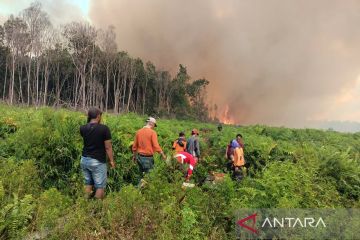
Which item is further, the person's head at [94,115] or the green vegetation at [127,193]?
the person's head at [94,115]

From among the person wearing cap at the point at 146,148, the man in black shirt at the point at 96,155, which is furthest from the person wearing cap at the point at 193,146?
the man in black shirt at the point at 96,155

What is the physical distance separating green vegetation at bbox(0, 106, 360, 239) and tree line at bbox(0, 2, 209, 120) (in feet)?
149

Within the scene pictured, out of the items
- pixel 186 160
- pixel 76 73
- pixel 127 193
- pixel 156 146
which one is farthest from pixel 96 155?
pixel 76 73

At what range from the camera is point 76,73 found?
63.2 m

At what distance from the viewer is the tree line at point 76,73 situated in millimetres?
60562

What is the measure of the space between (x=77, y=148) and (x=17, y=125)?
169 inches

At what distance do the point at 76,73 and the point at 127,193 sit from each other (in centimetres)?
5967

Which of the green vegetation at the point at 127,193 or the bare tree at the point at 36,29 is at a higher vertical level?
the bare tree at the point at 36,29

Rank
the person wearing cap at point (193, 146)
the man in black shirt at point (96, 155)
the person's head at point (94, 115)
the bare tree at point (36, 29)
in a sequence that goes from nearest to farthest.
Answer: the man in black shirt at point (96, 155) < the person's head at point (94, 115) < the person wearing cap at point (193, 146) < the bare tree at point (36, 29)

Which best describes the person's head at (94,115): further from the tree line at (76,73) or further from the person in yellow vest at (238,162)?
the tree line at (76,73)

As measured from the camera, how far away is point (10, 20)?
2457 inches

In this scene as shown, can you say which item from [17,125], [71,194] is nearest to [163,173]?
[71,194]

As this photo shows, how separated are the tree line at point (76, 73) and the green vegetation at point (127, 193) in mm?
45479

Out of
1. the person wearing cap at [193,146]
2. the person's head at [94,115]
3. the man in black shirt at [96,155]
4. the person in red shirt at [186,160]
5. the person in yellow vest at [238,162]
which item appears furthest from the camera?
the person wearing cap at [193,146]
